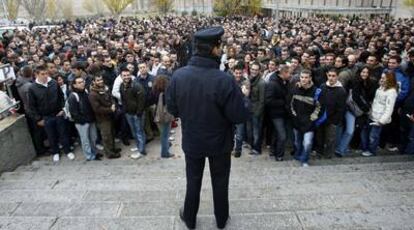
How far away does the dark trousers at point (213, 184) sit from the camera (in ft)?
10.7

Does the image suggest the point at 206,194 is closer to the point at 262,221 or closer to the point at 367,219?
the point at 262,221

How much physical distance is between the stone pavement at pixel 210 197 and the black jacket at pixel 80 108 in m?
0.89

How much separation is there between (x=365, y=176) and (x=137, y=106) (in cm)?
416

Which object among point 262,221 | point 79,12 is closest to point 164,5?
point 79,12

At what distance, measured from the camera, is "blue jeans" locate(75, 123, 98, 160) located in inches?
249

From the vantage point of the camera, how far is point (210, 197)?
419cm

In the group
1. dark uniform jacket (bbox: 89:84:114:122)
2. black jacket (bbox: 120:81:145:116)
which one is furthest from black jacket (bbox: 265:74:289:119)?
dark uniform jacket (bbox: 89:84:114:122)

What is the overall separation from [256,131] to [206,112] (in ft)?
11.7

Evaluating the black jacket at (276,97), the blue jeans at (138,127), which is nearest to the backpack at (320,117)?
the black jacket at (276,97)

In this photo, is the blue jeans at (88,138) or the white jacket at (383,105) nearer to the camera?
the white jacket at (383,105)

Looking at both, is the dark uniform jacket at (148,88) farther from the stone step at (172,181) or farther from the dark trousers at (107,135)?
the stone step at (172,181)

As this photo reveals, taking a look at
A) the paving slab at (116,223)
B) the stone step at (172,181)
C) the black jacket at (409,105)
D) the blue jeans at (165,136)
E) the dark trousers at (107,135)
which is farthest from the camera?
the dark trousers at (107,135)

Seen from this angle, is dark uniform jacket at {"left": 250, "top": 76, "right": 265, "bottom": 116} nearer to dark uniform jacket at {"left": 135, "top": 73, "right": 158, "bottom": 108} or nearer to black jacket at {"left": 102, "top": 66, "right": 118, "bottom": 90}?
dark uniform jacket at {"left": 135, "top": 73, "right": 158, "bottom": 108}

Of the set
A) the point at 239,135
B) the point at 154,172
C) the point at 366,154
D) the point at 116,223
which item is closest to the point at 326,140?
the point at 366,154
